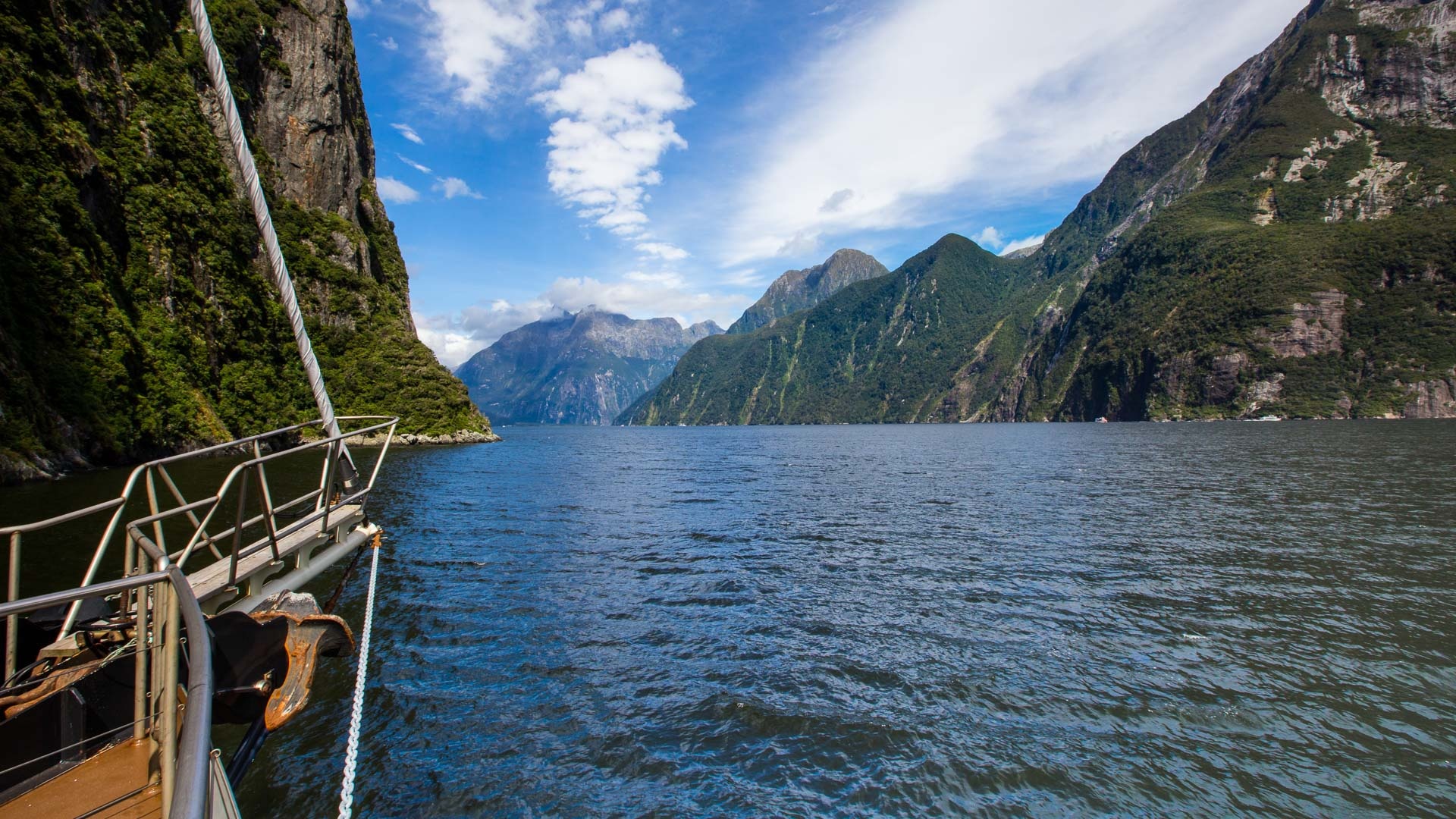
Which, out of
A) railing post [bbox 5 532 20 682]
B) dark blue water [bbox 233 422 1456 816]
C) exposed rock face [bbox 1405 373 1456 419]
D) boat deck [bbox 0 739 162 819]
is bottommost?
dark blue water [bbox 233 422 1456 816]

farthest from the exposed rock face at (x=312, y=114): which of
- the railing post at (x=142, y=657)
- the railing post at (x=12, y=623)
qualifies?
the railing post at (x=142, y=657)

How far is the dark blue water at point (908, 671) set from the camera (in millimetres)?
8242

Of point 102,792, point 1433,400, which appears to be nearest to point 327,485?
point 102,792

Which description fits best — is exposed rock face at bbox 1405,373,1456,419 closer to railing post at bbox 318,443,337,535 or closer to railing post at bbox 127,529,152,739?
railing post at bbox 318,443,337,535

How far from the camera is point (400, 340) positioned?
339ft

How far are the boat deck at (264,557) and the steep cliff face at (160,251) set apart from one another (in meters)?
37.0

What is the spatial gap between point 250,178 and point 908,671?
542 inches

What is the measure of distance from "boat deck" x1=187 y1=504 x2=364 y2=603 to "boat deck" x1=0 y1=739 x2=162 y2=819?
10.1 feet

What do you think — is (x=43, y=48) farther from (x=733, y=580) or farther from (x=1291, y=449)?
(x=1291, y=449)

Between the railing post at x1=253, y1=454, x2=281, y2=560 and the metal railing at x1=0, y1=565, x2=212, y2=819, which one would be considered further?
the railing post at x1=253, y1=454, x2=281, y2=560

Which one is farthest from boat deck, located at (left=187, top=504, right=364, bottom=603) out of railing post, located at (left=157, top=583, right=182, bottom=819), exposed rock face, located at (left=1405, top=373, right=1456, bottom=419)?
exposed rock face, located at (left=1405, top=373, right=1456, bottom=419)

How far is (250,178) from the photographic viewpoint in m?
8.58

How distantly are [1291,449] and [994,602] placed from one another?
6458cm

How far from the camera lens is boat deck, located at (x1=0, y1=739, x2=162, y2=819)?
4473 mm
